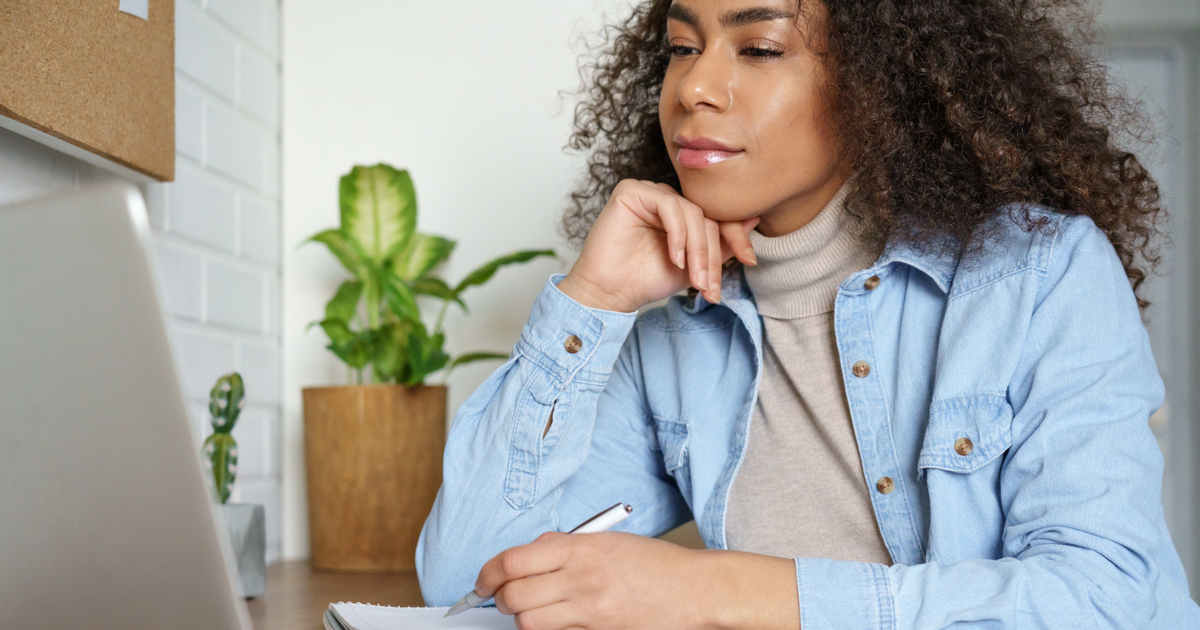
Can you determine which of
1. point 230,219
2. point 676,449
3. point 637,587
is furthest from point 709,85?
point 230,219

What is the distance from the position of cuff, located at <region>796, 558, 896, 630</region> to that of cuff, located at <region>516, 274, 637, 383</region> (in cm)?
36

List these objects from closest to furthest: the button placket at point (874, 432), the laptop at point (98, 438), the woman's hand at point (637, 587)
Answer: the laptop at point (98, 438) → the woman's hand at point (637, 587) → the button placket at point (874, 432)

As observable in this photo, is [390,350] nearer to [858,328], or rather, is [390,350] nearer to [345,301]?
[345,301]

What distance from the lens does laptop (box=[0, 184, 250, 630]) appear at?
0.35 meters

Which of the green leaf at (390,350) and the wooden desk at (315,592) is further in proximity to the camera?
the green leaf at (390,350)

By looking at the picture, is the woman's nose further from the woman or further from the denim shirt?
the denim shirt

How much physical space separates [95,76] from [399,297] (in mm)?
562

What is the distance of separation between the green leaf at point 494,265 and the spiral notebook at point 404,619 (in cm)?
71

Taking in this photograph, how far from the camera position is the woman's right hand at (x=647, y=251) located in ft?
3.21

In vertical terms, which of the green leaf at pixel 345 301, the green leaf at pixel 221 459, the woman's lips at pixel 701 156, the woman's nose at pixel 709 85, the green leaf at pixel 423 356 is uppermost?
the woman's nose at pixel 709 85

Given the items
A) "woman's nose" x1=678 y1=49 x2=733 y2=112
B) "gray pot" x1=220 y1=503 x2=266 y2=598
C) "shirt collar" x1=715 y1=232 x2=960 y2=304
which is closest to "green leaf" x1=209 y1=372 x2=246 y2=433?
"gray pot" x1=220 y1=503 x2=266 y2=598

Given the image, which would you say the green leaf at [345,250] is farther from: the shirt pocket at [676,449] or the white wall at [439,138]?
the shirt pocket at [676,449]

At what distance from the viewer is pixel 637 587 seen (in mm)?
667

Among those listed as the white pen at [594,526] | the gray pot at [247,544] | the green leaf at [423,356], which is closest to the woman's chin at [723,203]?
the white pen at [594,526]
